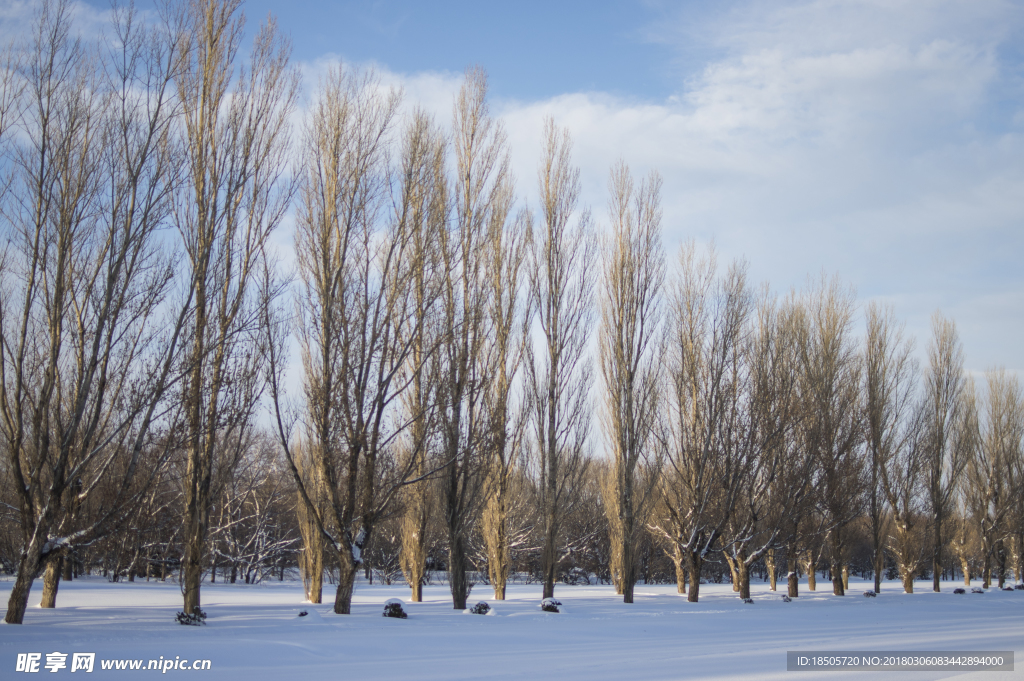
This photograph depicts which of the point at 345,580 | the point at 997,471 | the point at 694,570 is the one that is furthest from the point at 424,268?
the point at 997,471

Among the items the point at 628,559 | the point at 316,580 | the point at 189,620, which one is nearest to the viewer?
the point at 189,620

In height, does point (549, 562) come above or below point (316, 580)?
above

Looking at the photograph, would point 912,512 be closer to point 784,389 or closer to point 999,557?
point 999,557

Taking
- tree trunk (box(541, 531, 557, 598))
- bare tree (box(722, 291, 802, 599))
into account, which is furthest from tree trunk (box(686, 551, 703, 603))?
tree trunk (box(541, 531, 557, 598))

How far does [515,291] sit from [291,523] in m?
25.7

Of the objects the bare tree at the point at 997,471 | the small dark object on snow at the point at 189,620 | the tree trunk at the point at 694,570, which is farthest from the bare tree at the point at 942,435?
the small dark object on snow at the point at 189,620

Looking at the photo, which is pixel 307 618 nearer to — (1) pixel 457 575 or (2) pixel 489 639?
(2) pixel 489 639

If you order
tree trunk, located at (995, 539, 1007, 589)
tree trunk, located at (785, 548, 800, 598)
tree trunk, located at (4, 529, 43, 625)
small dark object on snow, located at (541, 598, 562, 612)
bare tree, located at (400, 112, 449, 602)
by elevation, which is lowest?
tree trunk, located at (995, 539, 1007, 589)

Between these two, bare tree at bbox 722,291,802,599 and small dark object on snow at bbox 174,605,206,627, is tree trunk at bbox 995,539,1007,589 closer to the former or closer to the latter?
bare tree at bbox 722,291,802,599

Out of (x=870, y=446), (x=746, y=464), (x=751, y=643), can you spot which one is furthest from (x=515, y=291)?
(x=870, y=446)

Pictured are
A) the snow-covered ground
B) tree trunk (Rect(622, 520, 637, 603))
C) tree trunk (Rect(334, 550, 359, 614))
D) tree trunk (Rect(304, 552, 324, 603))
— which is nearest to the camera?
the snow-covered ground

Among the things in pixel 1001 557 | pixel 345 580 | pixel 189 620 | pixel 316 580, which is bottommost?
Result: pixel 1001 557

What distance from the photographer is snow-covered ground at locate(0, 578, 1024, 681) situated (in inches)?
256

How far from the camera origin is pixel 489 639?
8836 millimetres
